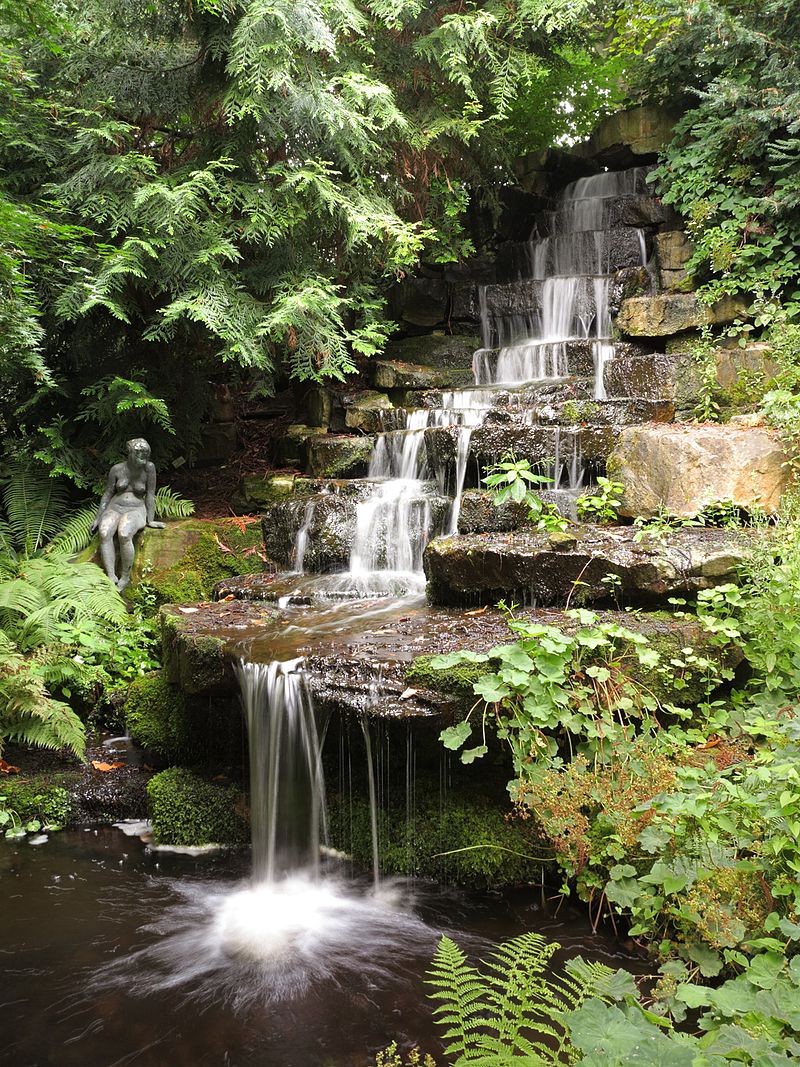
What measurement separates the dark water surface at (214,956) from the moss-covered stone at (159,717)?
0.82 metres

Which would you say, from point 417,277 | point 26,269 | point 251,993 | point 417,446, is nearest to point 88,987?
point 251,993

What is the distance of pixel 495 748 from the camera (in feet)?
13.3

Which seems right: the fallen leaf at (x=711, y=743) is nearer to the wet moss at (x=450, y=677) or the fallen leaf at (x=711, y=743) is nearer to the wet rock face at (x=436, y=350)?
the wet moss at (x=450, y=677)

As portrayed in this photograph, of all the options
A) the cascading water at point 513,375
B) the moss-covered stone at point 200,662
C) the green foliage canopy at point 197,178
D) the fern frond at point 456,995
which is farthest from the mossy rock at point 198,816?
the green foliage canopy at point 197,178

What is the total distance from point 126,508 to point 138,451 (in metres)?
0.61

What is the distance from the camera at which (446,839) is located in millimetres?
4070

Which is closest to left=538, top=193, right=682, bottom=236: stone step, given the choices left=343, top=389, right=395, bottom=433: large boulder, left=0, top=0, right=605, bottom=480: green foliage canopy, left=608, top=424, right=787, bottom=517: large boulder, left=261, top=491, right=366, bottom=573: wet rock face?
left=0, top=0, right=605, bottom=480: green foliage canopy

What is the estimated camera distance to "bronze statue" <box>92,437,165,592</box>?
699cm

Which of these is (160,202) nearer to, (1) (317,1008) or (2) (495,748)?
(2) (495,748)

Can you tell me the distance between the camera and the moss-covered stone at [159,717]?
16.9 ft

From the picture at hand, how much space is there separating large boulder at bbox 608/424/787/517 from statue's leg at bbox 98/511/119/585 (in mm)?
5056

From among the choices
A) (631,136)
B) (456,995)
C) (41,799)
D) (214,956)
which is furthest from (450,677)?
(631,136)

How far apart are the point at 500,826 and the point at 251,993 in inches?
62.2

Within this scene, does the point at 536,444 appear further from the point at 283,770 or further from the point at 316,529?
the point at 283,770
